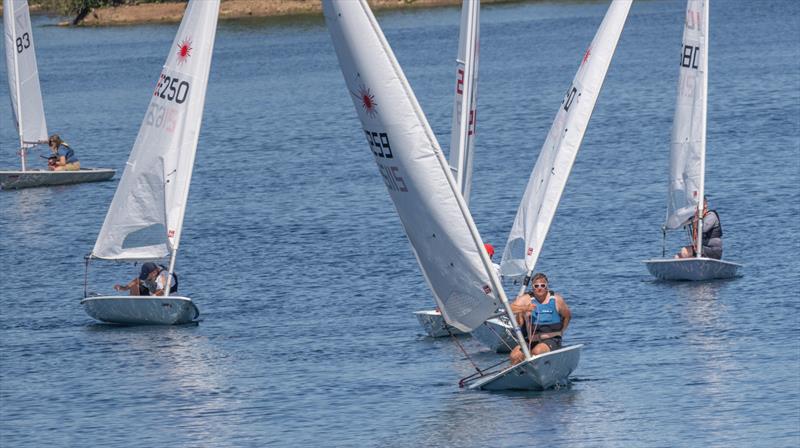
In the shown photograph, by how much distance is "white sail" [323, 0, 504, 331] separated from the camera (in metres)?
26.3

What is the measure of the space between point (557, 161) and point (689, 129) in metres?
7.21

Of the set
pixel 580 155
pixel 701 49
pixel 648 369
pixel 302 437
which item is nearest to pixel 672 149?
pixel 701 49

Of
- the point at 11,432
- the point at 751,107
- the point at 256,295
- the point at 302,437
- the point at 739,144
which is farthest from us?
the point at 751,107

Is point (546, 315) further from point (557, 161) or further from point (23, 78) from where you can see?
point (23, 78)

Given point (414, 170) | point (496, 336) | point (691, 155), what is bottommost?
point (496, 336)

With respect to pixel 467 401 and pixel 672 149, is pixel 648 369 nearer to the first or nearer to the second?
pixel 467 401

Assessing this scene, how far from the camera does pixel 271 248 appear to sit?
4781 centimetres

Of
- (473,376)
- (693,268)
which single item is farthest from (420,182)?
(693,268)

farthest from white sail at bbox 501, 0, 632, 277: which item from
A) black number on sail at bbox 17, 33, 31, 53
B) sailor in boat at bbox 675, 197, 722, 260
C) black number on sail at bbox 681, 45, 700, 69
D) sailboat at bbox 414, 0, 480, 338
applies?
black number on sail at bbox 17, 33, 31, 53

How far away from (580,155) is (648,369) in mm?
33055

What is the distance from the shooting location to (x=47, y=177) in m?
61.8

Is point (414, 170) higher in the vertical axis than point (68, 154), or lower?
higher

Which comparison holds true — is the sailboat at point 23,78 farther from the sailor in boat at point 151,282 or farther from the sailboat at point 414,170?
the sailboat at point 414,170

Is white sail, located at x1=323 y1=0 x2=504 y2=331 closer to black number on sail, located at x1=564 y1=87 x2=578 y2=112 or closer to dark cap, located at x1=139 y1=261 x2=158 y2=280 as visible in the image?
black number on sail, located at x1=564 y1=87 x2=578 y2=112
